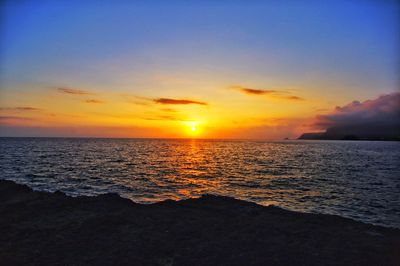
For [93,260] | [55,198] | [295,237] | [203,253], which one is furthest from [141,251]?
[55,198]

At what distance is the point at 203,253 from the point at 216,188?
18.4 m

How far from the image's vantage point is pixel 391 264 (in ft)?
27.6

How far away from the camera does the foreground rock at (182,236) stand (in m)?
8.80

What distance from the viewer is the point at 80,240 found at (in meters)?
10.1

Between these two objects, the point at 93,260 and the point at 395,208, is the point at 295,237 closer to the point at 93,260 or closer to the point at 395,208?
the point at 93,260

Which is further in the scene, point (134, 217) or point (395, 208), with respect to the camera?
point (395, 208)

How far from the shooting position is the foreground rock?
8.80 meters

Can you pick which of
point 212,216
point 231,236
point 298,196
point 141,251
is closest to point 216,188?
point 298,196

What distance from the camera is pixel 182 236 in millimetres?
10594

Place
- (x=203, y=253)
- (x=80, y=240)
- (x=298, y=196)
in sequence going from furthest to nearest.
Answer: (x=298, y=196)
(x=80, y=240)
(x=203, y=253)

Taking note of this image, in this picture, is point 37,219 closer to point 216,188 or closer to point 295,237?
point 295,237

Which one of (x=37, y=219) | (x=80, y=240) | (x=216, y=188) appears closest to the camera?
(x=80, y=240)

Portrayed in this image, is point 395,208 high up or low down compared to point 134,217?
down

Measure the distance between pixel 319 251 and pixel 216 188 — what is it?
18396 millimetres
